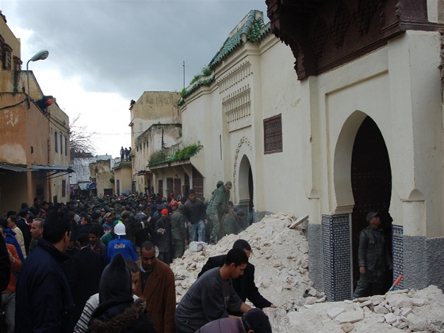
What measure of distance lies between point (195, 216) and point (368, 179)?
5.13m

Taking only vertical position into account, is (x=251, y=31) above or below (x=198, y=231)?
above

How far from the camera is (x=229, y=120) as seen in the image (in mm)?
14141

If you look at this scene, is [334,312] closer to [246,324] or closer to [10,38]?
[246,324]

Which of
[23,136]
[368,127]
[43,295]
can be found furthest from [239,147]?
[43,295]

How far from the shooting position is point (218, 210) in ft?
37.0

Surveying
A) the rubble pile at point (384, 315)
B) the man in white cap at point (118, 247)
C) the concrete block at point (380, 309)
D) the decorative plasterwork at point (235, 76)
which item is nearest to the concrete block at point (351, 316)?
the rubble pile at point (384, 315)

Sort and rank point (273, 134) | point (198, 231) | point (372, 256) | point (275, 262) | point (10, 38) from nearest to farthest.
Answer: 1. point (372, 256)
2. point (275, 262)
3. point (273, 134)
4. point (198, 231)
5. point (10, 38)

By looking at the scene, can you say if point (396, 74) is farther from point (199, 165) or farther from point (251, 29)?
point (199, 165)

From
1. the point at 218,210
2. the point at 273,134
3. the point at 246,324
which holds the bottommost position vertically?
the point at 246,324

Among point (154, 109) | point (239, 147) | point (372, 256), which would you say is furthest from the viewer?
point (154, 109)

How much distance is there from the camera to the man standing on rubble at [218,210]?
1116 cm

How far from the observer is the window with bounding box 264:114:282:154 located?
1071cm

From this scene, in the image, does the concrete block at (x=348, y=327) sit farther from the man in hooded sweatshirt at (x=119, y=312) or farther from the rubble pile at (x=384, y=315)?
the man in hooded sweatshirt at (x=119, y=312)

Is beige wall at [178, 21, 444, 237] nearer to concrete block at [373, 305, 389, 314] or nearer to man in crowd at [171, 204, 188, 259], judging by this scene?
concrete block at [373, 305, 389, 314]
